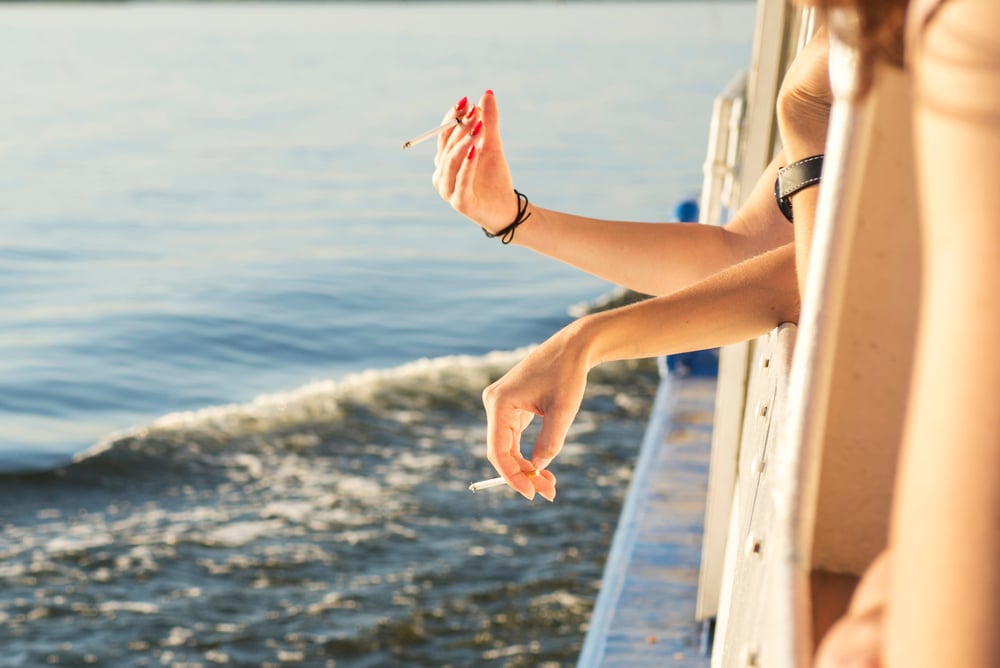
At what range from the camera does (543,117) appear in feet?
94.7

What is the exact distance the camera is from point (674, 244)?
1.80m

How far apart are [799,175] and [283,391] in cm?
906

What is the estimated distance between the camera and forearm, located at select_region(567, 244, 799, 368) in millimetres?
1329

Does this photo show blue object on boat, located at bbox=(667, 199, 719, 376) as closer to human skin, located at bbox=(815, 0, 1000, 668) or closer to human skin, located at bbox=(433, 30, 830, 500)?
human skin, located at bbox=(433, 30, 830, 500)

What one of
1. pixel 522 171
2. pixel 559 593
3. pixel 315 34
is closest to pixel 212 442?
pixel 559 593

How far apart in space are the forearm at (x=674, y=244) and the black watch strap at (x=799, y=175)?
0.33 m

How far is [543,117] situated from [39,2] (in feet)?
170

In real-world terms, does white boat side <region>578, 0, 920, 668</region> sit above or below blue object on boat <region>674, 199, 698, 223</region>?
below

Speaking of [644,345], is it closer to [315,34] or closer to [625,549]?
[625,549]

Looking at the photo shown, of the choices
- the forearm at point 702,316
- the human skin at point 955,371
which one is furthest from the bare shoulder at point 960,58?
the forearm at point 702,316

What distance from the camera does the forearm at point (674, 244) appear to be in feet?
5.88

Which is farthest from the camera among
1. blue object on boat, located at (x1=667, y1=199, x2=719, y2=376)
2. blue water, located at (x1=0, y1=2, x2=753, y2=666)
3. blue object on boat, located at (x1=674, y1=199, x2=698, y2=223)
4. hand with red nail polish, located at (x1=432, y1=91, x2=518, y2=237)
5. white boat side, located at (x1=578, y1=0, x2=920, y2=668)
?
blue object on boat, located at (x1=674, y1=199, x2=698, y2=223)

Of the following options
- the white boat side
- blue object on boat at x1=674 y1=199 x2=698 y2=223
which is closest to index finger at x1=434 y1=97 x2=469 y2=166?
the white boat side

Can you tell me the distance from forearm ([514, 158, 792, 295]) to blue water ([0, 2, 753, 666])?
4.05 m
